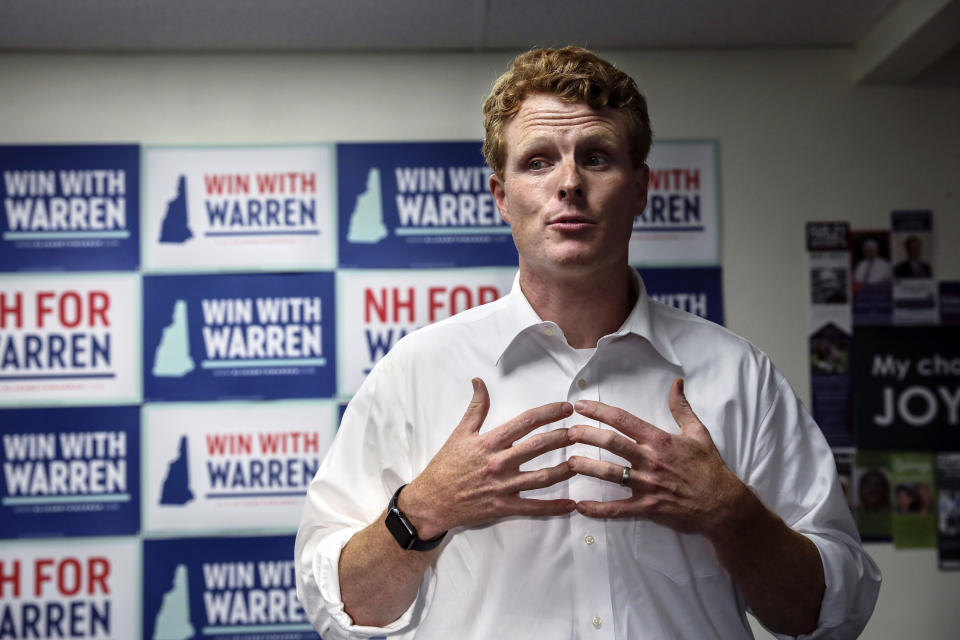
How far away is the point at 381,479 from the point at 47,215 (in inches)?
85.1

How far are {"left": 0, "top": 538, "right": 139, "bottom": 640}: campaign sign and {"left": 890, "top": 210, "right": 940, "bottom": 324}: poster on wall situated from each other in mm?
2853

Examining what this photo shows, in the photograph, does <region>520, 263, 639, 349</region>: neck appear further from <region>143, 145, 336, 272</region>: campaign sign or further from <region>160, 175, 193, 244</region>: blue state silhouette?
<region>160, 175, 193, 244</region>: blue state silhouette

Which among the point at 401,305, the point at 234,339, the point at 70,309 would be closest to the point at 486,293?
the point at 401,305

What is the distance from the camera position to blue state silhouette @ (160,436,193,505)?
2.77m

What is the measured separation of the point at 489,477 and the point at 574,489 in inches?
7.5

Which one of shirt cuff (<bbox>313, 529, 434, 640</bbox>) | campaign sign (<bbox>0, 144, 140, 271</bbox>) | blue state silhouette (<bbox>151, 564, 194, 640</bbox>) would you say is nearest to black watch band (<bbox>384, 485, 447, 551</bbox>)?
shirt cuff (<bbox>313, 529, 434, 640</bbox>)

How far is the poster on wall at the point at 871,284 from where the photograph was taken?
2.91 meters

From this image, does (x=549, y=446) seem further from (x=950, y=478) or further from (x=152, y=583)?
(x=950, y=478)

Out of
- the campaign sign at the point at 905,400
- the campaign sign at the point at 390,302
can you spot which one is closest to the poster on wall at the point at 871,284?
the campaign sign at the point at 905,400

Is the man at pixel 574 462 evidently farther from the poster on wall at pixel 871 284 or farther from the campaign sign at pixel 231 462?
the poster on wall at pixel 871 284

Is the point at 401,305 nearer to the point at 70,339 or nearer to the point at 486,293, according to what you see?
the point at 486,293

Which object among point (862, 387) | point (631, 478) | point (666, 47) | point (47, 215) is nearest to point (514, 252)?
point (666, 47)

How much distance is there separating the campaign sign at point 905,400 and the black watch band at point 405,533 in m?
A: 2.25

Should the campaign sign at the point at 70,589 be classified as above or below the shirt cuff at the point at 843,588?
below
